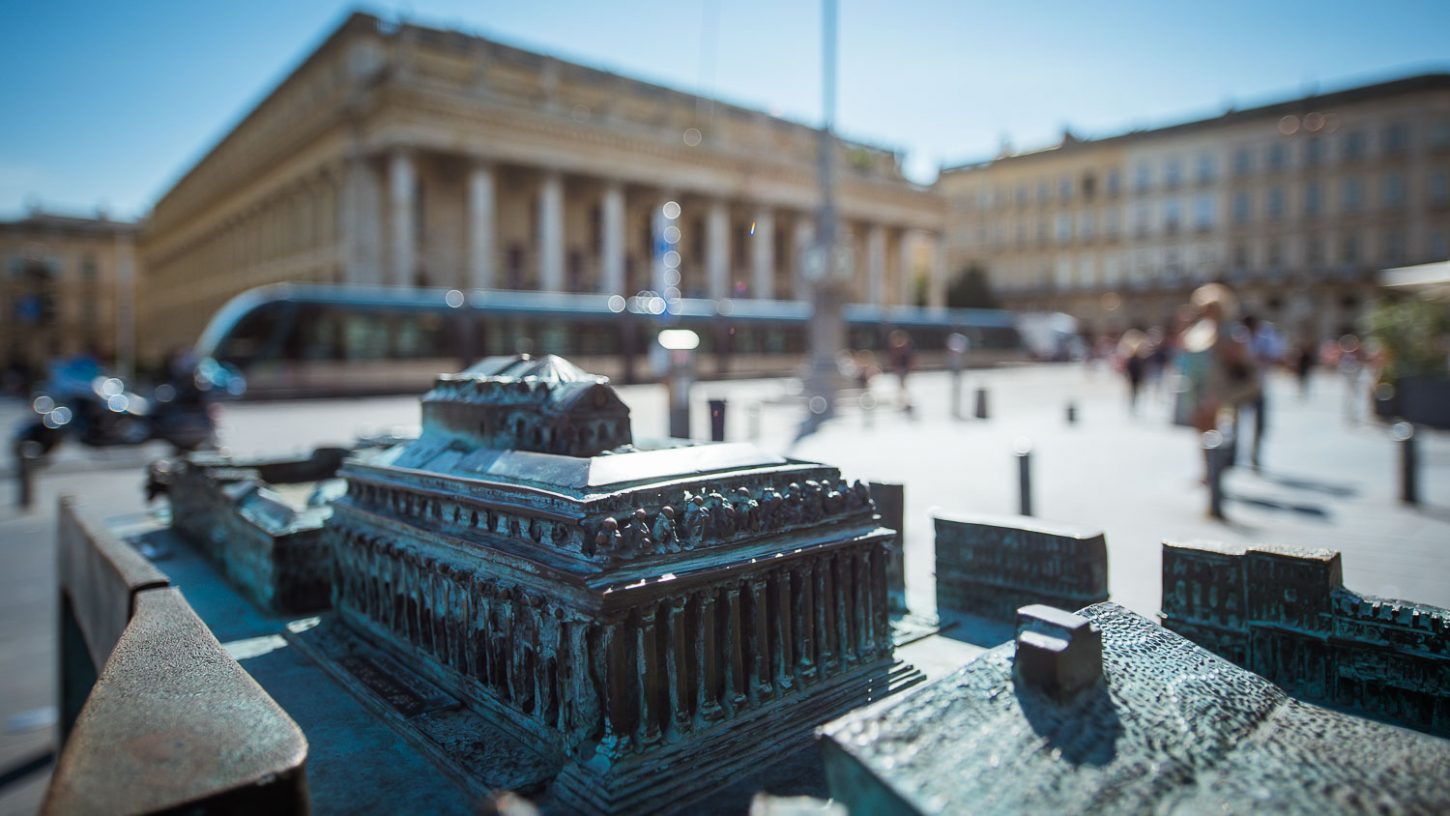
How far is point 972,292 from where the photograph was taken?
6712 cm

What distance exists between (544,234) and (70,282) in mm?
56905

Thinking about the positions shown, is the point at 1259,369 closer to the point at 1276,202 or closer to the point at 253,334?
the point at 253,334

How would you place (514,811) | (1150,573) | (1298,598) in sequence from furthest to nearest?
(1150,573), (1298,598), (514,811)

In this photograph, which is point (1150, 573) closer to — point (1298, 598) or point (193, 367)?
point (1298, 598)

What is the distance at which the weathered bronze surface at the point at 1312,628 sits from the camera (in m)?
2.30

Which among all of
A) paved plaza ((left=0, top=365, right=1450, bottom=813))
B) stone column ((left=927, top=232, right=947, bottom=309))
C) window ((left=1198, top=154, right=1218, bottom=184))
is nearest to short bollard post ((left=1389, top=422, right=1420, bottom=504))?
paved plaza ((left=0, top=365, right=1450, bottom=813))

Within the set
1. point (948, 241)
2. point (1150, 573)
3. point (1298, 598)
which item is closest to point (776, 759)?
point (1298, 598)

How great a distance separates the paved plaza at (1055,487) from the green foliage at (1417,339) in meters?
1.31

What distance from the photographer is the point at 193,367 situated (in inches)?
511

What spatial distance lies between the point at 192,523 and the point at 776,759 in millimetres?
4235

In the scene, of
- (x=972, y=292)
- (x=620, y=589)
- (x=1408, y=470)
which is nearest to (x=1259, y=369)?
(x=1408, y=470)

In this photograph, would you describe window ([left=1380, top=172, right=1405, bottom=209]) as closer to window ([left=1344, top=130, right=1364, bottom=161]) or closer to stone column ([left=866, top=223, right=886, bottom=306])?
window ([left=1344, top=130, right=1364, bottom=161])

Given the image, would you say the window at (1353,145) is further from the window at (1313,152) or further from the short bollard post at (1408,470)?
the short bollard post at (1408,470)

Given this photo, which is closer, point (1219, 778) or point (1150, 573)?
point (1219, 778)
